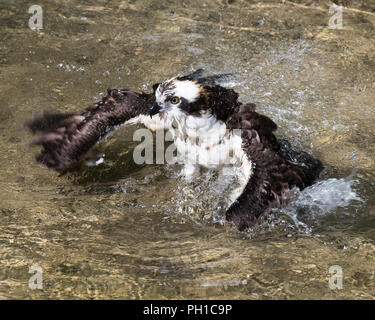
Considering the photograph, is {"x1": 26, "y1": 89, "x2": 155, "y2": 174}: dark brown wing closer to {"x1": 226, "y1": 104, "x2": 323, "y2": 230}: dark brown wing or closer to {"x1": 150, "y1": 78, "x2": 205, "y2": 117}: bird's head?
{"x1": 150, "y1": 78, "x2": 205, "y2": 117}: bird's head

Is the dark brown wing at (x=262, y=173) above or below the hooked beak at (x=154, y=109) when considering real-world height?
below

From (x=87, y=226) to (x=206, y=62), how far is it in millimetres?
3293

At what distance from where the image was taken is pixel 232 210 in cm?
395

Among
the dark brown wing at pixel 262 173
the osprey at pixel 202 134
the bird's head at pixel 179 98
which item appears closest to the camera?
the dark brown wing at pixel 262 173

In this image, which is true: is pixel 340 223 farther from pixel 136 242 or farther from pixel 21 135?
pixel 21 135

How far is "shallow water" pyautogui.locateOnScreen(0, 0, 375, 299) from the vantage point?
4.08 metres

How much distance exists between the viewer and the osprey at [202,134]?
14.1 feet

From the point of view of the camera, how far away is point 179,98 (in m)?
4.48

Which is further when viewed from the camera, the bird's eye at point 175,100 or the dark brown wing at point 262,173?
the bird's eye at point 175,100

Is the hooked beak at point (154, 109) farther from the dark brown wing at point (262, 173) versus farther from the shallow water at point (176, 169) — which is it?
the shallow water at point (176, 169)

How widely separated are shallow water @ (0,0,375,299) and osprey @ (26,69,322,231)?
0.37 metres

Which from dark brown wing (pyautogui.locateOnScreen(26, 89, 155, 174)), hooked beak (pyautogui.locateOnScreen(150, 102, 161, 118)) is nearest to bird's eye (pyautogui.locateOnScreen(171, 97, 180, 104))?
hooked beak (pyautogui.locateOnScreen(150, 102, 161, 118))

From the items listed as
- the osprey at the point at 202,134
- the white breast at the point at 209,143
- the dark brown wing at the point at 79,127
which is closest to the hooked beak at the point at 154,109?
the osprey at the point at 202,134
